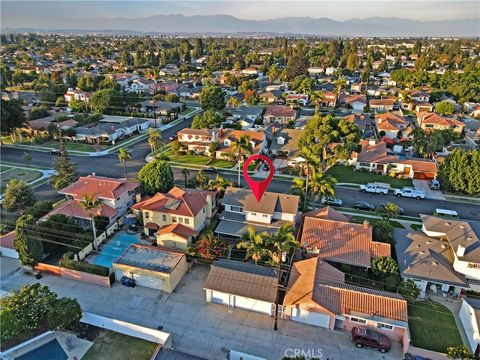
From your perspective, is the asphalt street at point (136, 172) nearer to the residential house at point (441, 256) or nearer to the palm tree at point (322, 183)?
the palm tree at point (322, 183)

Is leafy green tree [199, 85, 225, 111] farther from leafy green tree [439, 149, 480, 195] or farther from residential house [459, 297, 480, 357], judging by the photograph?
residential house [459, 297, 480, 357]

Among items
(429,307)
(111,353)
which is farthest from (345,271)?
(111,353)

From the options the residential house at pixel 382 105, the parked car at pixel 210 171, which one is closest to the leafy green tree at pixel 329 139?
the parked car at pixel 210 171

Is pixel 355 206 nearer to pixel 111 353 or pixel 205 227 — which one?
pixel 205 227

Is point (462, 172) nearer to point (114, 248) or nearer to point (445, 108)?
point (114, 248)

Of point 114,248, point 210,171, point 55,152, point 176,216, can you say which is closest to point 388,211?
point 176,216

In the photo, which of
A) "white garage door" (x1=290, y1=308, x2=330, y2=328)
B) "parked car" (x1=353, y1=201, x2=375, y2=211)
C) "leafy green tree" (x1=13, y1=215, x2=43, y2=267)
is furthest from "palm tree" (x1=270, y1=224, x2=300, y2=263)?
"leafy green tree" (x1=13, y1=215, x2=43, y2=267)
